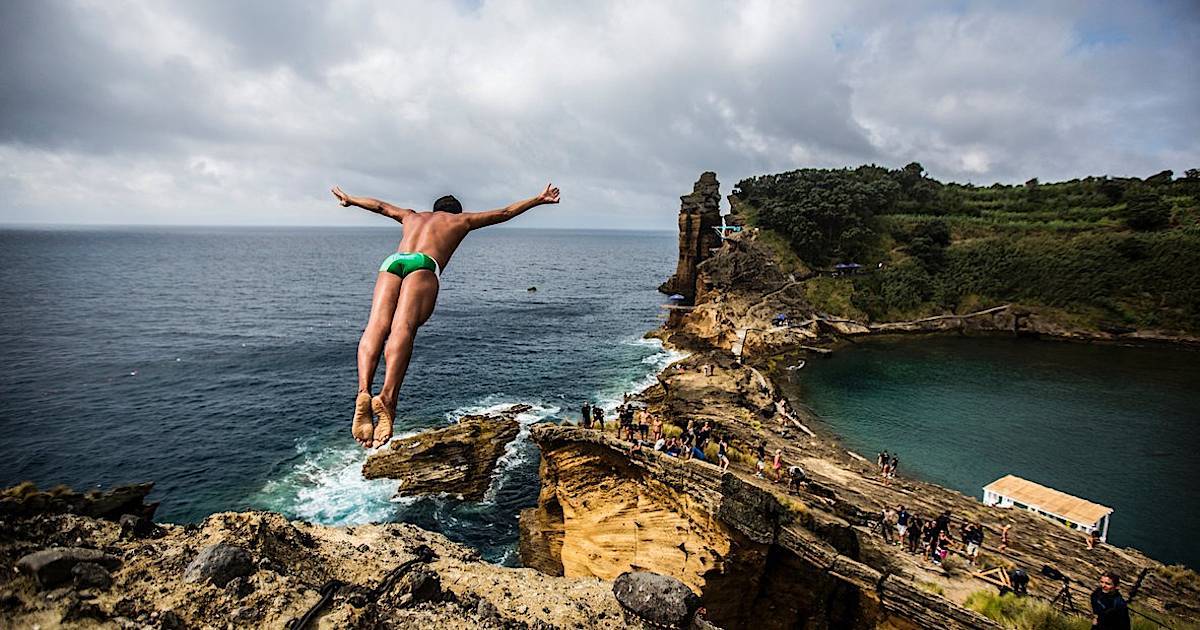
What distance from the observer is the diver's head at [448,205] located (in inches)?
204

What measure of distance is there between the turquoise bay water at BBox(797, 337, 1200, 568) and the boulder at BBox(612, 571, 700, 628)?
24.8 m

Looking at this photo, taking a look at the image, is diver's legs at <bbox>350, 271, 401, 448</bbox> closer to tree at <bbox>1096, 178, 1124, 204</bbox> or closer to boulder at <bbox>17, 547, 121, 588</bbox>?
boulder at <bbox>17, 547, 121, 588</bbox>

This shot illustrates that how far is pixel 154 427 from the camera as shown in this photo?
1162 inches

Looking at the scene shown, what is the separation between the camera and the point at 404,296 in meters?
4.27

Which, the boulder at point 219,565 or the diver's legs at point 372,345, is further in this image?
the boulder at point 219,565

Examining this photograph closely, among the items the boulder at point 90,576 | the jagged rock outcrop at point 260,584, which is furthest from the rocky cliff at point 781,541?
the boulder at point 90,576

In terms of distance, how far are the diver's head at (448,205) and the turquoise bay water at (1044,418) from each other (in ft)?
94.0

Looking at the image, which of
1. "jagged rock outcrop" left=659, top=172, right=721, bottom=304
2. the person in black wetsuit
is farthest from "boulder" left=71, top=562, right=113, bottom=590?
"jagged rock outcrop" left=659, top=172, right=721, bottom=304

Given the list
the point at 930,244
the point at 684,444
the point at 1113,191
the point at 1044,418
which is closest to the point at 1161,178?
the point at 1113,191

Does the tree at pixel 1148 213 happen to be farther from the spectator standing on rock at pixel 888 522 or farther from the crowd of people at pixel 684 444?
the crowd of people at pixel 684 444

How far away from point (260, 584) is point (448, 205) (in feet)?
13.9

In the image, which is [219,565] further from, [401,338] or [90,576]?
[401,338]

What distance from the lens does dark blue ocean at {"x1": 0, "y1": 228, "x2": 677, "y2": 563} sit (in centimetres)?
2397

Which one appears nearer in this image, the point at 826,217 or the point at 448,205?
the point at 448,205
